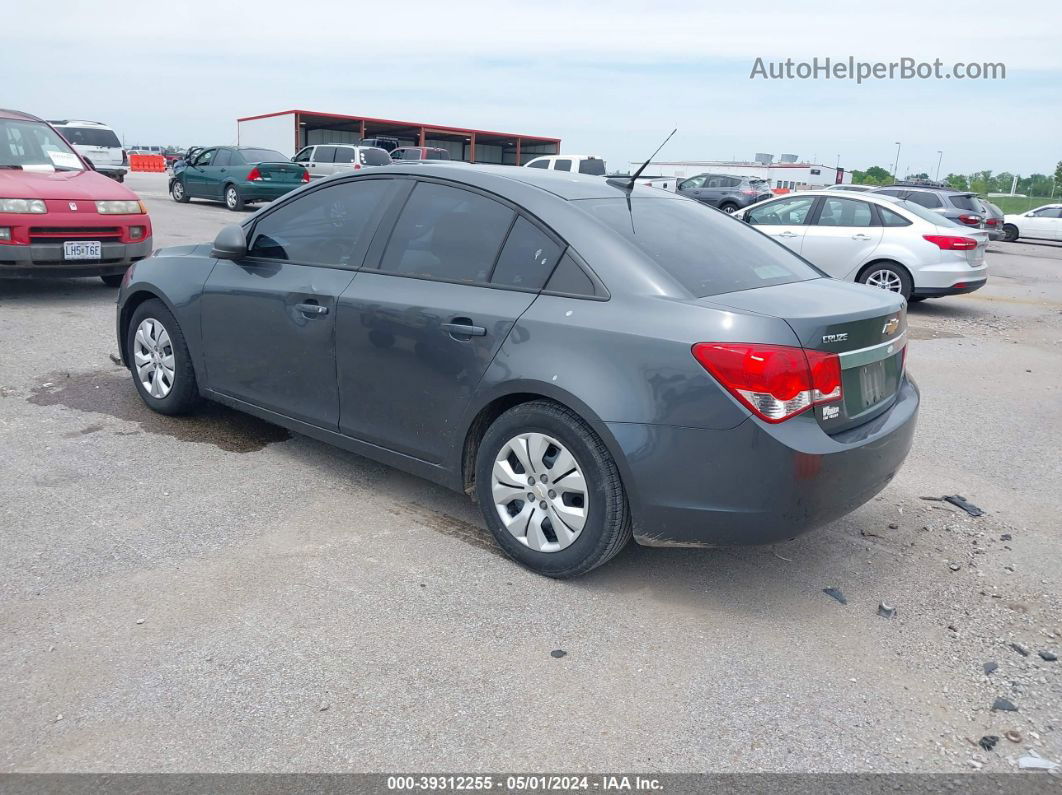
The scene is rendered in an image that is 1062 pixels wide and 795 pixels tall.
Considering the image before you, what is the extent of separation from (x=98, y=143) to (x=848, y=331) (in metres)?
27.7

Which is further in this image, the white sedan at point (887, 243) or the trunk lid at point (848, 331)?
the white sedan at point (887, 243)

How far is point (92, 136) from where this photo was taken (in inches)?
1032

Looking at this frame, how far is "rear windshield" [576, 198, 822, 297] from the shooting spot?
3.68 metres

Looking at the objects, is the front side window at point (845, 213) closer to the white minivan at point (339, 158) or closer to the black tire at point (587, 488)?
the black tire at point (587, 488)

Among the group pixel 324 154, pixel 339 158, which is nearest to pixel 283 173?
pixel 339 158

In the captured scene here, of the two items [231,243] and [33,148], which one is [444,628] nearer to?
[231,243]

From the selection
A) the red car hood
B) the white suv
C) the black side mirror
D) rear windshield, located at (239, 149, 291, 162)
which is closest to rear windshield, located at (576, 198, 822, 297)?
the black side mirror

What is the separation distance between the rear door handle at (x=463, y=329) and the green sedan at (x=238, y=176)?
60.9 ft

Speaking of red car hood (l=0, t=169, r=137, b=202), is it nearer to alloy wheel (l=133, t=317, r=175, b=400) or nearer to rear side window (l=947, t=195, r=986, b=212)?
alloy wheel (l=133, t=317, r=175, b=400)

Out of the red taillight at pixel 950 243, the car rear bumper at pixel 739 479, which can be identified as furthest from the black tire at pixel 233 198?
the car rear bumper at pixel 739 479

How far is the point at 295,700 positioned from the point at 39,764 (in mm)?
722

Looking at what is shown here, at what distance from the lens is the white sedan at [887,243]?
10.7 m

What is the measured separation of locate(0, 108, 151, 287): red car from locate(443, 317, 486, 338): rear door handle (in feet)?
19.8

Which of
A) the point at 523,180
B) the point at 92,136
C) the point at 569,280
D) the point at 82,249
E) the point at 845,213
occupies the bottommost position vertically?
the point at 82,249
